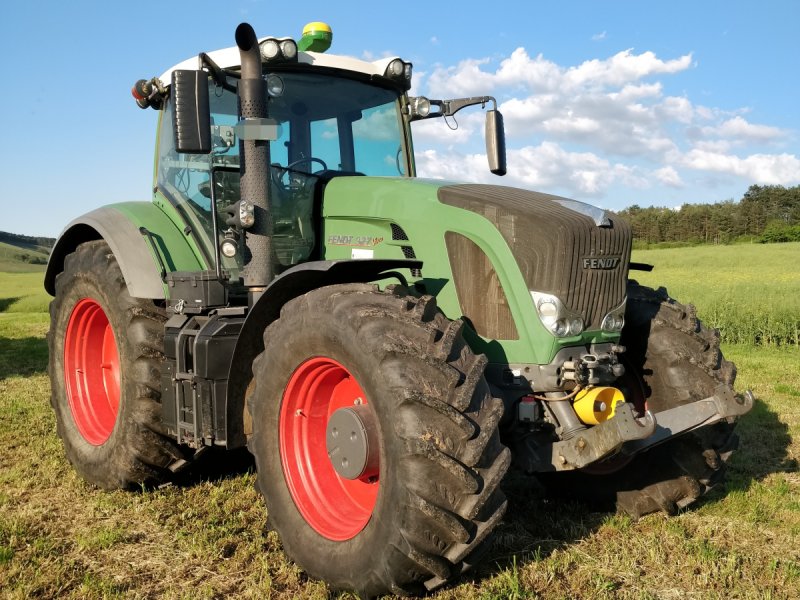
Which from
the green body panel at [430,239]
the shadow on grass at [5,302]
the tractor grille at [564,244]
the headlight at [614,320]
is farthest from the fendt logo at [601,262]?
the shadow on grass at [5,302]

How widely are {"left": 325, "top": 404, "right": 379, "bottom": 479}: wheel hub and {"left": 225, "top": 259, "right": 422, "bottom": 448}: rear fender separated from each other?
0.67m

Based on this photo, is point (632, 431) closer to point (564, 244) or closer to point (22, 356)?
point (564, 244)

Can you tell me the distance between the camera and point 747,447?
5605 mm

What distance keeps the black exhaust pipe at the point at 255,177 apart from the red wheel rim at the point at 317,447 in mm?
709

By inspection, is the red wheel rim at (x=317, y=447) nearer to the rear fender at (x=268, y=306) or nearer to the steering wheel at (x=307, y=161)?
Answer: the rear fender at (x=268, y=306)

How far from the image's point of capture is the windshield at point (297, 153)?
4.32 meters

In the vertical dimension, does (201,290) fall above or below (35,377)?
above

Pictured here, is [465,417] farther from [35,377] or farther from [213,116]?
[35,377]

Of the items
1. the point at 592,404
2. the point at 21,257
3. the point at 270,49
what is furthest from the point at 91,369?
the point at 21,257

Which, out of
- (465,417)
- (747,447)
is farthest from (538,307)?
(747,447)

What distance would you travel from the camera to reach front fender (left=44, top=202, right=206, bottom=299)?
175 inches

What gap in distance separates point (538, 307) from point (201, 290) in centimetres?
194

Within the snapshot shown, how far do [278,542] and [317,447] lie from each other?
1.88 ft

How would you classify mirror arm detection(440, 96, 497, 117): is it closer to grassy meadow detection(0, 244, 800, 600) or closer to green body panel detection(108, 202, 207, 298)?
green body panel detection(108, 202, 207, 298)
